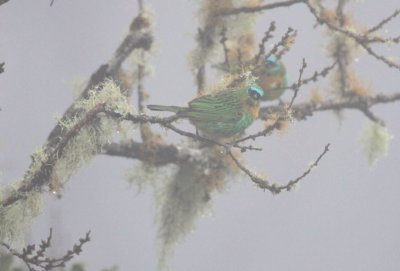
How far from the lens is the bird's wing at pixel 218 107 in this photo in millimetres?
2246

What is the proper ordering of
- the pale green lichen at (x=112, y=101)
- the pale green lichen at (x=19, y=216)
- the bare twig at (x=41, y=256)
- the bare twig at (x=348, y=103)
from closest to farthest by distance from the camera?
the bare twig at (x=41, y=256), the pale green lichen at (x=112, y=101), the pale green lichen at (x=19, y=216), the bare twig at (x=348, y=103)

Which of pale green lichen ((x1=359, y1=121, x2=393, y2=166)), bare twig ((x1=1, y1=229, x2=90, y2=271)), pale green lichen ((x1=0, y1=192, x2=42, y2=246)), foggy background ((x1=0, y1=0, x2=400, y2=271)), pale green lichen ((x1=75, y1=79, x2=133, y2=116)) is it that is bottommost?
bare twig ((x1=1, y1=229, x2=90, y2=271))

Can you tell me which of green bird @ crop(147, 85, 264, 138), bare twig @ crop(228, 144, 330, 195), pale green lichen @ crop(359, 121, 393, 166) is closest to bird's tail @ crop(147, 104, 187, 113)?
green bird @ crop(147, 85, 264, 138)

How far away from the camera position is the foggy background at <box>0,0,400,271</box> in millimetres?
33031

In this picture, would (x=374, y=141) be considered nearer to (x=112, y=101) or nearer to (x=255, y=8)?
(x=255, y=8)

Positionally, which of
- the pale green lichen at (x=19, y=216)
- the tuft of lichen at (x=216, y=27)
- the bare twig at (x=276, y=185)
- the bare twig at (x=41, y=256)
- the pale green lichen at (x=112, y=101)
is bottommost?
the bare twig at (x=41, y=256)

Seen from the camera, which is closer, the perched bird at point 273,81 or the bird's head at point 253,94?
the bird's head at point 253,94

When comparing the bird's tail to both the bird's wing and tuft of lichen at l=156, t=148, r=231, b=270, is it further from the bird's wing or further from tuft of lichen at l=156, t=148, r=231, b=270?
tuft of lichen at l=156, t=148, r=231, b=270

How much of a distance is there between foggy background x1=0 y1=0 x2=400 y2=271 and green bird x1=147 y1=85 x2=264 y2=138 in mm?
28032

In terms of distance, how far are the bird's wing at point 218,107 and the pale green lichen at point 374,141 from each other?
53.2 inches

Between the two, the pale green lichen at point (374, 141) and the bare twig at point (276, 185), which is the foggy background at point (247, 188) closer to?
the pale green lichen at point (374, 141)

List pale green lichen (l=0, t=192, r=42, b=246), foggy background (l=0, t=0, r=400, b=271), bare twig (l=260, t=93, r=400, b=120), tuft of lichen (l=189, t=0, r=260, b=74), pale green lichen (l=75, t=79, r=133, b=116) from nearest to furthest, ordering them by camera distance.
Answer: pale green lichen (l=75, t=79, r=133, b=116) < pale green lichen (l=0, t=192, r=42, b=246) < tuft of lichen (l=189, t=0, r=260, b=74) < bare twig (l=260, t=93, r=400, b=120) < foggy background (l=0, t=0, r=400, b=271)

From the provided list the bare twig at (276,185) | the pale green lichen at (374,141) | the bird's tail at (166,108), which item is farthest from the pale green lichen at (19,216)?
the pale green lichen at (374,141)

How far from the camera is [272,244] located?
3891 centimetres
